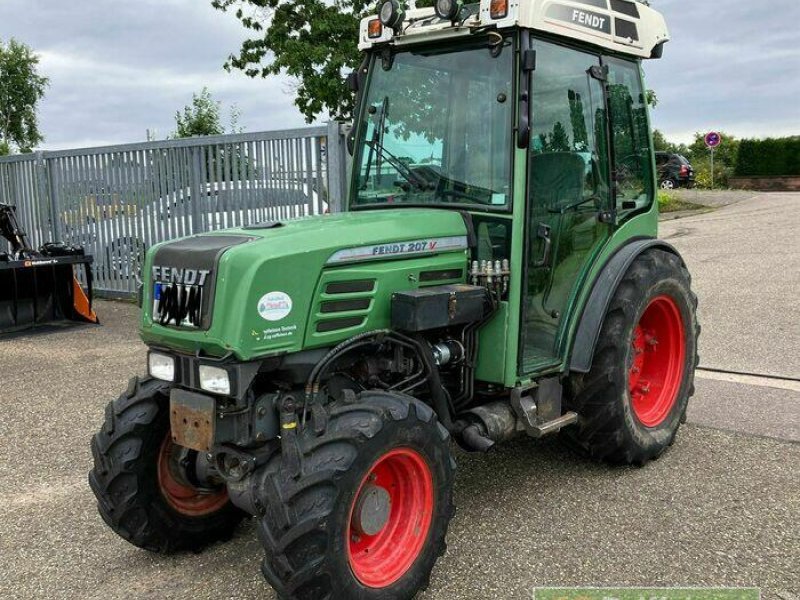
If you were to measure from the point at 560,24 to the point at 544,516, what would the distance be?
2372 mm

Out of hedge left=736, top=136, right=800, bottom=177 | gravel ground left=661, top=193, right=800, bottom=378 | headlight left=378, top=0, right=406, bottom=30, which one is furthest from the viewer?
hedge left=736, top=136, right=800, bottom=177

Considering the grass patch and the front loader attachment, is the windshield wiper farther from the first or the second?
the grass patch

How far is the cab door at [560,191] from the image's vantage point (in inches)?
151

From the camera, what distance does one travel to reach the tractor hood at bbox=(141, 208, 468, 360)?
9.81 ft

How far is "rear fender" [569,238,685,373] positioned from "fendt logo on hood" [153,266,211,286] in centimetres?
194

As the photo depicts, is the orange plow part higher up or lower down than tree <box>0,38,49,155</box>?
lower down

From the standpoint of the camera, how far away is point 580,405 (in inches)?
165

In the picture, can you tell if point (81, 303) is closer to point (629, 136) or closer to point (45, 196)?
point (45, 196)

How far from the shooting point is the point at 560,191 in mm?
4012

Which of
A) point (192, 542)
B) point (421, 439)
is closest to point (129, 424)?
point (192, 542)

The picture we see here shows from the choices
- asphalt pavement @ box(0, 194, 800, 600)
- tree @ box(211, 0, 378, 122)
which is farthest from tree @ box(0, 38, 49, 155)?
asphalt pavement @ box(0, 194, 800, 600)

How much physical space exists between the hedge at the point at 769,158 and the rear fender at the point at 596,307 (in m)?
29.4

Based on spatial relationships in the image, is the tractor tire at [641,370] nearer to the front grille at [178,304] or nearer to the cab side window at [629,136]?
the cab side window at [629,136]

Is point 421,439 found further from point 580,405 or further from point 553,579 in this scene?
point 580,405
